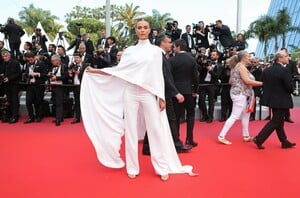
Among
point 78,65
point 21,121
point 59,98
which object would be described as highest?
point 78,65

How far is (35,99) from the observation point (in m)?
8.27

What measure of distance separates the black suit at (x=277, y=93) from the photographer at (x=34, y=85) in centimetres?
488

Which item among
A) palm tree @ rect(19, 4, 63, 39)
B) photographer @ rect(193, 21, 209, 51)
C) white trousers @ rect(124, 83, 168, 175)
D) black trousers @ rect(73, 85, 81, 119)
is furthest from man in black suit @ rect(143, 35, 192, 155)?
palm tree @ rect(19, 4, 63, 39)

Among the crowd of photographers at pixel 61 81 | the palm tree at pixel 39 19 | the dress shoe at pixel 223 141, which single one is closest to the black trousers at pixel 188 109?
the dress shoe at pixel 223 141

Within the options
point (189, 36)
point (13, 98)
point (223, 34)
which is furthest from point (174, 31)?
point (13, 98)

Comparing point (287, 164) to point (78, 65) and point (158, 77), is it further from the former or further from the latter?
point (78, 65)

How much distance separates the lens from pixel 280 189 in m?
3.80

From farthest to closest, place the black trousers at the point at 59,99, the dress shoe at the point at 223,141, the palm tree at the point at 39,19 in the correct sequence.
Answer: the palm tree at the point at 39,19 → the black trousers at the point at 59,99 → the dress shoe at the point at 223,141

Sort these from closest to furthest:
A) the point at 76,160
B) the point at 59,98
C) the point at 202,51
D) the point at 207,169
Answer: the point at 207,169 < the point at 76,160 < the point at 59,98 < the point at 202,51

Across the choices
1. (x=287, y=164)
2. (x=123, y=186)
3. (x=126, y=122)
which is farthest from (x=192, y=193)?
(x=287, y=164)

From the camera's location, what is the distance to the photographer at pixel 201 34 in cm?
1058

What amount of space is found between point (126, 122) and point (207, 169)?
121 cm

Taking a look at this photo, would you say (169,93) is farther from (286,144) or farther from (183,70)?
(286,144)

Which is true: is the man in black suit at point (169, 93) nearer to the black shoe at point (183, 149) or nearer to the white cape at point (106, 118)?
the black shoe at point (183, 149)
